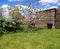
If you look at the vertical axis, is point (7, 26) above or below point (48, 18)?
below

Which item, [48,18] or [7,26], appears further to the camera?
[48,18]

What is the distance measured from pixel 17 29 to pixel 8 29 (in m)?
1.05

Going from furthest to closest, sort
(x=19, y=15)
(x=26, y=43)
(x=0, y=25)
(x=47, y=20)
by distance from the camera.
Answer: (x=47, y=20) → (x=19, y=15) → (x=0, y=25) → (x=26, y=43)

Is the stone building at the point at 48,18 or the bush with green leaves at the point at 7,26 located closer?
the bush with green leaves at the point at 7,26

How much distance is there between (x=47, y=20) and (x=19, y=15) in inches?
173

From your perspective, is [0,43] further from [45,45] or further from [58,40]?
[58,40]

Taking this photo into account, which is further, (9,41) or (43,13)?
(43,13)

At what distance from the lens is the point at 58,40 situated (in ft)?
34.3

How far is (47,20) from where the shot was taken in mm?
19125

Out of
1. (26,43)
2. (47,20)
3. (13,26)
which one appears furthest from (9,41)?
(47,20)

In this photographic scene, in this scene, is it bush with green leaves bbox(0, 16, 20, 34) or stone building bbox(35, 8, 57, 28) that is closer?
bush with green leaves bbox(0, 16, 20, 34)

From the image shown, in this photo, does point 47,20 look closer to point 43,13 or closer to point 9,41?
point 43,13

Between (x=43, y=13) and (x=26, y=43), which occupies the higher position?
(x=43, y=13)

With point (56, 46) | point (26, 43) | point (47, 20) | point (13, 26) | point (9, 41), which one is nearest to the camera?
point (56, 46)
